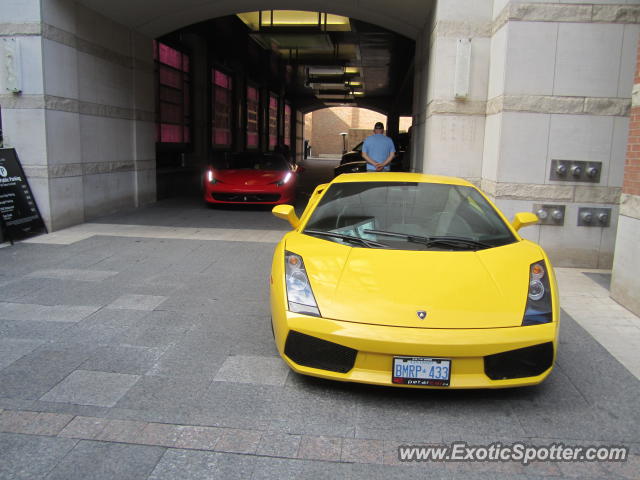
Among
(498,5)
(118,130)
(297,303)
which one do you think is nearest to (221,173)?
(118,130)

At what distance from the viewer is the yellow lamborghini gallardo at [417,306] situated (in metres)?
3.23

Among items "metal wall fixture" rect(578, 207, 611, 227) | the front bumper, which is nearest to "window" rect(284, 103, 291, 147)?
"metal wall fixture" rect(578, 207, 611, 227)

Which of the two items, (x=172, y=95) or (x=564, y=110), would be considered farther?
(x=172, y=95)

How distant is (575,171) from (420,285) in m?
4.77

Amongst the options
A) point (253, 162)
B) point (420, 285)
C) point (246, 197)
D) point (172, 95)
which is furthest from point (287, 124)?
point (420, 285)

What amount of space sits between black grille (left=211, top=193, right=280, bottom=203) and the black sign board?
4.02 meters

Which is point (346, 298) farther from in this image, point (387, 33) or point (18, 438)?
point (387, 33)

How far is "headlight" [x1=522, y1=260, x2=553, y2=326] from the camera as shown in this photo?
340 cm

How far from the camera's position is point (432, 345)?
10.4ft

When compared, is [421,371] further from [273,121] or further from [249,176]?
[273,121]

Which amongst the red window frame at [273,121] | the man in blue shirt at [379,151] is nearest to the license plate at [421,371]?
the man in blue shirt at [379,151]

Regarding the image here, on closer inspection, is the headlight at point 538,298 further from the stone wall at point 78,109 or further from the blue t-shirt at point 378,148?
the stone wall at point 78,109

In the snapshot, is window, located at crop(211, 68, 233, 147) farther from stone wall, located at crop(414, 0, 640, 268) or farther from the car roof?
the car roof

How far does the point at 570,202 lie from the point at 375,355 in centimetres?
515
